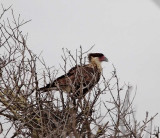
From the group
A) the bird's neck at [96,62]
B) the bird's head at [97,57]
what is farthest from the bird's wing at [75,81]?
the bird's head at [97,57]

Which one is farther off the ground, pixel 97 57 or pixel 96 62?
pixel 97 57

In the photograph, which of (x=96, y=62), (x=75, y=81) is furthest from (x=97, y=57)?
(x=75, y=81)

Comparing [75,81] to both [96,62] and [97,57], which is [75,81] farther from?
[97,57]

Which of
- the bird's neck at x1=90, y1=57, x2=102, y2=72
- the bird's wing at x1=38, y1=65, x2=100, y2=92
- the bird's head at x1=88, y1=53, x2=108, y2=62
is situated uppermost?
the bird's head at x1=88, y1=53, x2=108, y2=62

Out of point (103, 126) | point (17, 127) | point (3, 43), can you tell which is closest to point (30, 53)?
point (3, 43)

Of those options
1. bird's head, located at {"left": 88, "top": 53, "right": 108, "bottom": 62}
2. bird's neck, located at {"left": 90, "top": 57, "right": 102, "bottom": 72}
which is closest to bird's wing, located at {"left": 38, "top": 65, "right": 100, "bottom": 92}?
bird's neck, located at {"left": 90, "top": 57, "right": 102, "bottom": 72}

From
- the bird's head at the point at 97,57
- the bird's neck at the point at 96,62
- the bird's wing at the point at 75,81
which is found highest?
the bird's head at the point at 97,57

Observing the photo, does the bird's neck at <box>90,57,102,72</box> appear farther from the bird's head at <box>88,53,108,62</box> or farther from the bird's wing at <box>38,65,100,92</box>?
the bird's wing at <box>38,65,100,92</box>

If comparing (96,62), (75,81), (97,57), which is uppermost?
(97,57)

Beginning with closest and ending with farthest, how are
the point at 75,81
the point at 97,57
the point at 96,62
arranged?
the point at 75,81 < the point at 96,62 < the point at 97,57

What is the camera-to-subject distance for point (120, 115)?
218 inches

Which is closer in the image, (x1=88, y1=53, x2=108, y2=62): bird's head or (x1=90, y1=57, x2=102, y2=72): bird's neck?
(x1=90, y1=57, x2=102, y2=72): bird's neck

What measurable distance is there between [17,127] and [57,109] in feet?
2.19

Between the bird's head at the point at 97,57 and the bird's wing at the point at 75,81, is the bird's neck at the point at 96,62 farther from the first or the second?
the bird's wing at the point at 75,81
